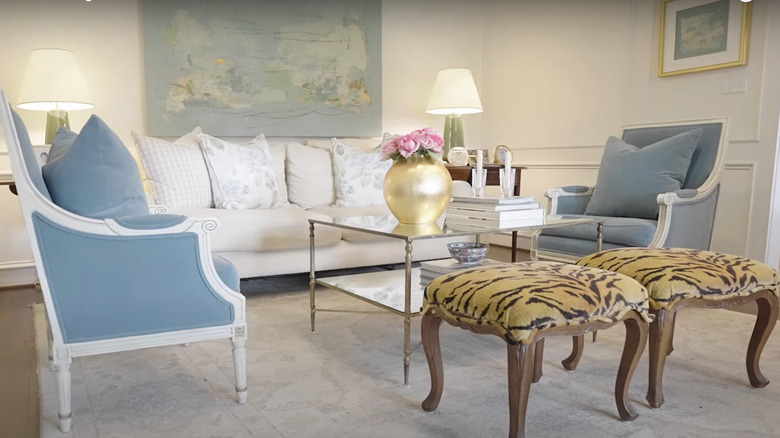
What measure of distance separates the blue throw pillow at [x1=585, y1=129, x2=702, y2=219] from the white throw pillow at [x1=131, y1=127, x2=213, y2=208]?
7.43ft

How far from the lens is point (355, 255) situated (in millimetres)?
3471

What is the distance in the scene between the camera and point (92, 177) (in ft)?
5.74

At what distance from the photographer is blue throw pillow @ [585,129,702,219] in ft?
10.4

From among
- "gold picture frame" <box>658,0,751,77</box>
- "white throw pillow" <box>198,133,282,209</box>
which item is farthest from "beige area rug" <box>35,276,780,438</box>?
"gold picture frame" <box>658,0,751,77</box>

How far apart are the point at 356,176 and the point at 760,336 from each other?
249cm

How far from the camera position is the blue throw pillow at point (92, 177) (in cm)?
172

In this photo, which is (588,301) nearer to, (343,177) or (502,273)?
(502,273)

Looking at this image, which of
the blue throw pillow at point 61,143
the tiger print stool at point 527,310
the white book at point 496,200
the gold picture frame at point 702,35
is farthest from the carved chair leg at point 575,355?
the gold picture frame at point 702,35

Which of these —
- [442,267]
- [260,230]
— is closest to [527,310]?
[442,267]

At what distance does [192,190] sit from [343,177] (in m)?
0.98

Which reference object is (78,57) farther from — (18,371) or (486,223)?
(486,223)

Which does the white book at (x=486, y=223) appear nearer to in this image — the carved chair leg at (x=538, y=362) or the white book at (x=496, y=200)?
the white book at (x=496, y=200)

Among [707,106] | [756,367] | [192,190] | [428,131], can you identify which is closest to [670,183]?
[707,106]

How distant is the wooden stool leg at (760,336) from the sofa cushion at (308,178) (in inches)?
103
